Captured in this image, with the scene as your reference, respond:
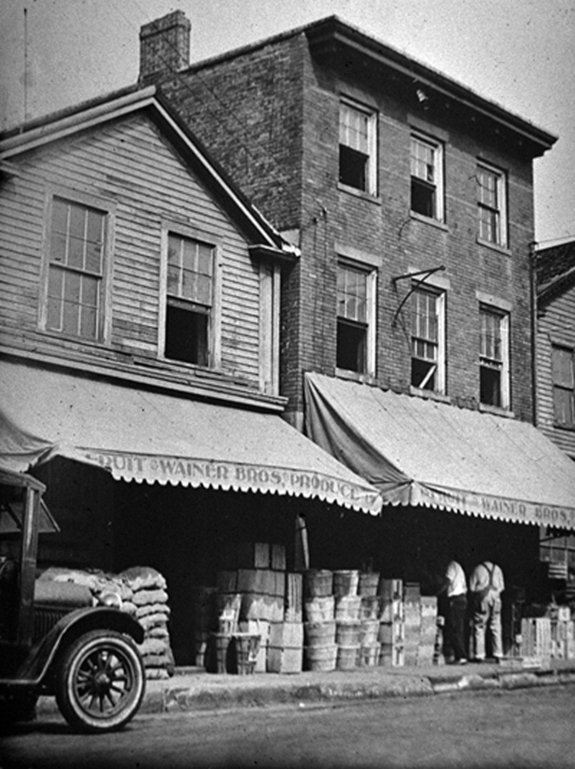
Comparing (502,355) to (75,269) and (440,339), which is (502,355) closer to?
(440,339)

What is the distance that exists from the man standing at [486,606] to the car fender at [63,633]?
9.64 m

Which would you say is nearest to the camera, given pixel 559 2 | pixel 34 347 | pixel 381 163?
pixel 559 2

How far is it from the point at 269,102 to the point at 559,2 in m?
9.17

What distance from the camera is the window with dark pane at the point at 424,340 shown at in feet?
68.1

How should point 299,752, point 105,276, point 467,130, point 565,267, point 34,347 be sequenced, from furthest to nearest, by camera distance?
point 565,267 < point 467,130 < point 105,276 < point 34,347 < point 299,752

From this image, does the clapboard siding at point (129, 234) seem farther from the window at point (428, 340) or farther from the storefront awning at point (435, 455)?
the window at point (428, 340)

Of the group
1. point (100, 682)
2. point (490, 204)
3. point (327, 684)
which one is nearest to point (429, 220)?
point (490, 204)

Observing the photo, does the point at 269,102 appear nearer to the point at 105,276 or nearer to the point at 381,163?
the point at 381,163

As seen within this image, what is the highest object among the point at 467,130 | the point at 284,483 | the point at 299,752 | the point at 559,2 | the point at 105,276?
the point at 467,130

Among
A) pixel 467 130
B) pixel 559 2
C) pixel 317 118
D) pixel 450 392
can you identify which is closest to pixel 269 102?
pixel 317 118

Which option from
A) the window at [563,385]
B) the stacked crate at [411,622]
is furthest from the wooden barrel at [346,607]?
the window at [563,385]

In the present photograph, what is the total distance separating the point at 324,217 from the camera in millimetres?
19141

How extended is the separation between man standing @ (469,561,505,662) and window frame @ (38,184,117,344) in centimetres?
727

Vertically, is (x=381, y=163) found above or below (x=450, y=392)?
above
